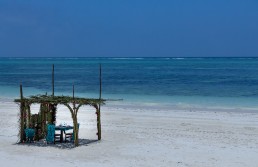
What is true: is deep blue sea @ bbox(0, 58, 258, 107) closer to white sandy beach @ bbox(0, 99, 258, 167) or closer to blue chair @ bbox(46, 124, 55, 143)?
white sandy beach @ bbox(0, 99, 258, 167)

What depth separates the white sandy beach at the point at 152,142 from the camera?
14.9 m

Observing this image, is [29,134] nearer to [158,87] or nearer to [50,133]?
[50,133]

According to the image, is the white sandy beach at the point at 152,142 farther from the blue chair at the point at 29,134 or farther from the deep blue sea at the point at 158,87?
the deep blue sea at the point at 158,87

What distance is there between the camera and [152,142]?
18.3m

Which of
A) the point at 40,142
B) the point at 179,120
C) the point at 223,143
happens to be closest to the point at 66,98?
the point at 40,142

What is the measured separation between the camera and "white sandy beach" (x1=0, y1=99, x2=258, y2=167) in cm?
1490

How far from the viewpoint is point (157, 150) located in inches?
657

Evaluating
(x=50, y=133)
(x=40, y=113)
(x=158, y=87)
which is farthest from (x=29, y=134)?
(x=158, y=87)

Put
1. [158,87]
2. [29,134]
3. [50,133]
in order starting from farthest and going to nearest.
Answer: [158,87]
[29,134]
[50,133]

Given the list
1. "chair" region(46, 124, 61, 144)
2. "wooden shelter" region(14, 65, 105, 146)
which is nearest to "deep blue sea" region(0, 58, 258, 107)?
"wooden shelter" region(14, 65, 105, 146)

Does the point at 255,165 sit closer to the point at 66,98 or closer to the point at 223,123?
the point at 66,98

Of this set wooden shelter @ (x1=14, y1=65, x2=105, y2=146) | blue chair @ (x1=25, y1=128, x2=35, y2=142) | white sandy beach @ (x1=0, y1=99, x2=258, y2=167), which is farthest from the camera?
blue chair @ (x1=25, y1=128, x2=35, y2=142)

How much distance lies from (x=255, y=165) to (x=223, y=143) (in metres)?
3.61

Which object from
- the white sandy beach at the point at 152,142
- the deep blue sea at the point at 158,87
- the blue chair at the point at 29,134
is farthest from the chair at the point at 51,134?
the deep blue sea at the point at 158,87
